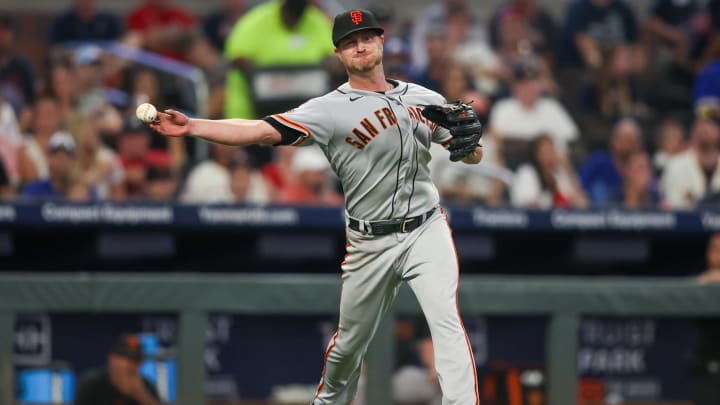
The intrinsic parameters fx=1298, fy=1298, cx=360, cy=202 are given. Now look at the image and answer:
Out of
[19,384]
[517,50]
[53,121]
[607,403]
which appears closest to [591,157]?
[517,50]

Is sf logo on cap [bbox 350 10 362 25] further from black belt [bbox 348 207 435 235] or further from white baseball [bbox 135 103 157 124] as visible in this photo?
white baseball [bbox 135 103 157 124]

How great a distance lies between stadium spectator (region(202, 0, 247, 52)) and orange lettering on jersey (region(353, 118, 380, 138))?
6576mm

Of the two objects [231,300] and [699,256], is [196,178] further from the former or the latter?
[699,256]

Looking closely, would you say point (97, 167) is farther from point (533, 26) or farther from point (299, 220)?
A: point (533, 26)

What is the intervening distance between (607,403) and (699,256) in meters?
1.67

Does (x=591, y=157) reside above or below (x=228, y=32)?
below

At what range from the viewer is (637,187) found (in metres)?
10.2

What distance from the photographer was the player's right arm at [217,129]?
5.22m

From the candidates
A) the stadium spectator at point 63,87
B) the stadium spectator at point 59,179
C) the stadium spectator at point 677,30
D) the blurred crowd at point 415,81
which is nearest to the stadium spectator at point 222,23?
the blurred crowd at point 415,81

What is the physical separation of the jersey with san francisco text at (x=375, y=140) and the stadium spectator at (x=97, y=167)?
373 centimetres

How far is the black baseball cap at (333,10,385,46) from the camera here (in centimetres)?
560

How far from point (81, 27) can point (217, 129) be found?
693cm

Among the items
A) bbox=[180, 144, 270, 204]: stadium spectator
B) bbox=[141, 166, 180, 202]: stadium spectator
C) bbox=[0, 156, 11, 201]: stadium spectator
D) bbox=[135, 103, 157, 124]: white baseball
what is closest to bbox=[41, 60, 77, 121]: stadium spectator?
bbox=[141, 166, 180, 202]: stadium spectator

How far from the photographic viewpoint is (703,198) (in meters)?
9.71
